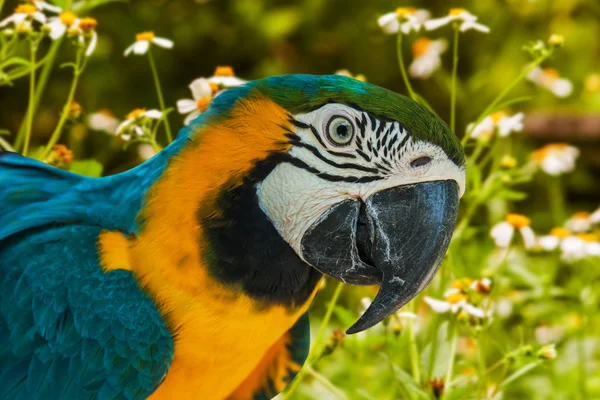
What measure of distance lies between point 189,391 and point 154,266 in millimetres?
217

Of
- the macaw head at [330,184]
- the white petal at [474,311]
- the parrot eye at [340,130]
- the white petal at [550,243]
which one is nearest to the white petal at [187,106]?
the macaw head at [330,184]

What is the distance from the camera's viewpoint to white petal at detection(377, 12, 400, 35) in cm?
176

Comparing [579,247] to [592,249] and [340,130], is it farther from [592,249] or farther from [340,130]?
[340,130]

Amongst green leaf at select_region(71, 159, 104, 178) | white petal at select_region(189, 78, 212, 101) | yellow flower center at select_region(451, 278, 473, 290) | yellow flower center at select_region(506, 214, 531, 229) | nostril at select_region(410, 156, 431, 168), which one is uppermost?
nostril at select_region(410, 156, 431, 168)

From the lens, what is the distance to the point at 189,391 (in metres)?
1.40

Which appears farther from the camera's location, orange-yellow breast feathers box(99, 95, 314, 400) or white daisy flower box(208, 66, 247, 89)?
white daisy flower box(208, 66, 247, 89)

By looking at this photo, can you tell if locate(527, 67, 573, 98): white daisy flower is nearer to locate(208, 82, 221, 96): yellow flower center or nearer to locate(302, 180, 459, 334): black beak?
locate(208, 82, 221, 96): yellow flower center

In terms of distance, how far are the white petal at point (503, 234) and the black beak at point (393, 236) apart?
54 cm

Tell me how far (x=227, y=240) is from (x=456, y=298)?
49cm

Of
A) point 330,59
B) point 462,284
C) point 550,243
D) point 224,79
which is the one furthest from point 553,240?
point 330,59

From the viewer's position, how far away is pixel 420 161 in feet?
4.03

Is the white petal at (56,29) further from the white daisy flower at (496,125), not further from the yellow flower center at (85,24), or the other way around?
the white daisy flower at (496,125)

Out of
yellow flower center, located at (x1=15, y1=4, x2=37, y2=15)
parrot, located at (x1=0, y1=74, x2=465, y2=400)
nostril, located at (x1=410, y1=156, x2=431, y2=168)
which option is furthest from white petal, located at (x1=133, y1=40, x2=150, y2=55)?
nostril, located at (x1=410, y1=156, x2=431, y2=168)

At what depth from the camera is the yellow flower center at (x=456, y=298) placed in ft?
5.20
